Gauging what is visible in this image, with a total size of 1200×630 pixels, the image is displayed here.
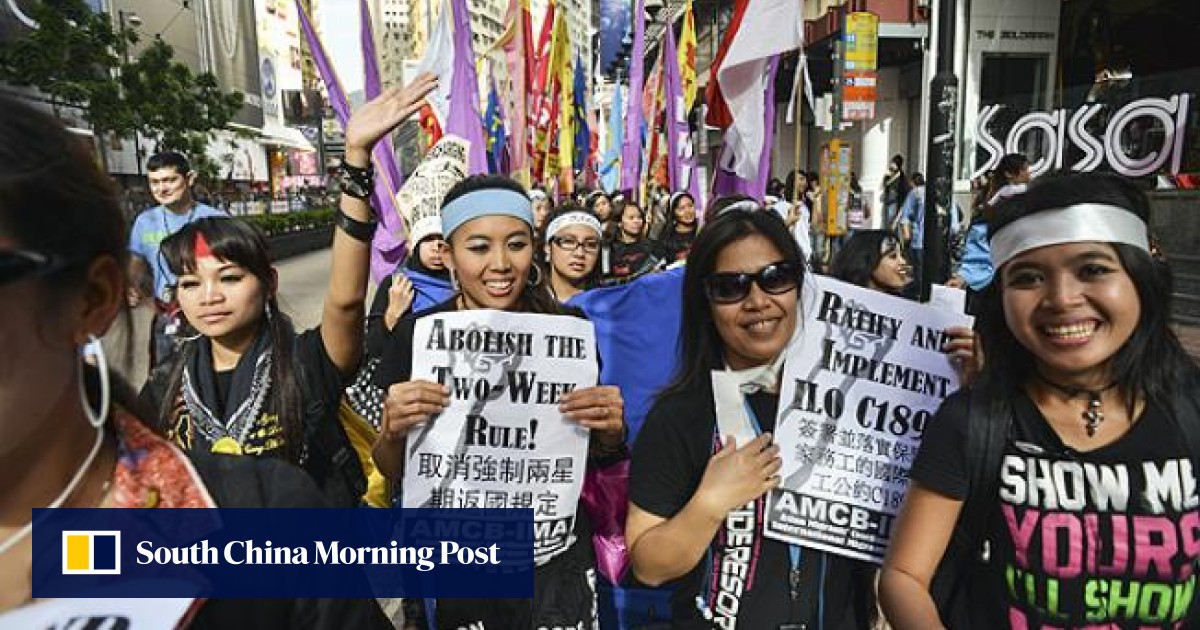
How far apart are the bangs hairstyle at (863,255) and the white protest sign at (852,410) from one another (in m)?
1.40

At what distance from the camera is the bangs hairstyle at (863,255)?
3.68 meters

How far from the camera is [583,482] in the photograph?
230 cm

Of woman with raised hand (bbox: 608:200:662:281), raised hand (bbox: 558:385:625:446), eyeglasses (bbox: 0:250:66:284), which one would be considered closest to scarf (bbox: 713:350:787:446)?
raised hand (bbox: 558:385:625:446)

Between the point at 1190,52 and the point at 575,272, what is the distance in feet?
38.4

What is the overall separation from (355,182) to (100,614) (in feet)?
4.30

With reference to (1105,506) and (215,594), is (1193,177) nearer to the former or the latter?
(1105,506)

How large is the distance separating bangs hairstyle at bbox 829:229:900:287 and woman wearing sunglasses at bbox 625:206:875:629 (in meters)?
1.76

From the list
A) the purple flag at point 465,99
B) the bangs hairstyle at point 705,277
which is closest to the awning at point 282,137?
the purple flag at point 465,99

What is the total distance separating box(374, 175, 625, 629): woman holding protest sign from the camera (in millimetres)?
2156

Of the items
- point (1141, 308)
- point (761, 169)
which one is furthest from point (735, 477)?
point (761, 169)

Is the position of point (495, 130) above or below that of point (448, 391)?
above

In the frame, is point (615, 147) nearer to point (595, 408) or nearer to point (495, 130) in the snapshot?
point (495, 130)

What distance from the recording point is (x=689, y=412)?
191 centimetres

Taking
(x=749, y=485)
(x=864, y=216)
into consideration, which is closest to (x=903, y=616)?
(x=749, y=485)
